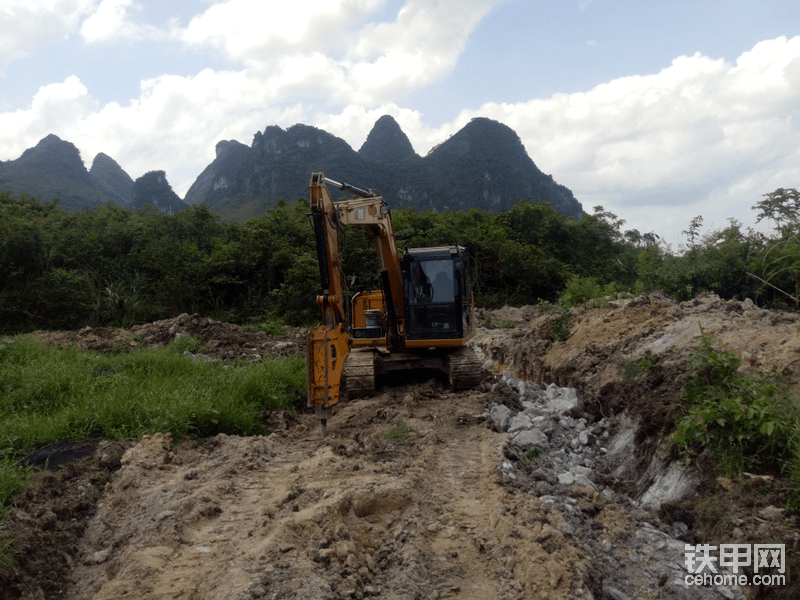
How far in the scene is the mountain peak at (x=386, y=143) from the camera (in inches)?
2938

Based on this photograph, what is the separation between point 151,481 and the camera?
4.83 metres

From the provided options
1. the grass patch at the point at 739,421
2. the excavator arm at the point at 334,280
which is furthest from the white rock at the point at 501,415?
the grass patch at the point at 739,421

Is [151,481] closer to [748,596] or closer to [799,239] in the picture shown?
[748,596]

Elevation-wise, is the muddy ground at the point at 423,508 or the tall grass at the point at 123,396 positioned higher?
the tall grass at the point at 123,396

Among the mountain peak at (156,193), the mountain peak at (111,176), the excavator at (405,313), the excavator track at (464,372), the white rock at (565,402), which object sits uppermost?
the mountain peak at (111,176)

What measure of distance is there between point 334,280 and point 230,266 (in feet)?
47.3

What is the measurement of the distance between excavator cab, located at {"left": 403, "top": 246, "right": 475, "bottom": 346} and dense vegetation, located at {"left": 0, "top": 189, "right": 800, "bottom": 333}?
6.99 m

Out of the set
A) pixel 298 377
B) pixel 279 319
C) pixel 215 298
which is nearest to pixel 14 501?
pixel 298 377

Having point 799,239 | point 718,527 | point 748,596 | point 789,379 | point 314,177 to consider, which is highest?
point 314,177

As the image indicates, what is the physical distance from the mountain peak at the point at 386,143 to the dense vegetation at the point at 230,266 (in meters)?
51.0

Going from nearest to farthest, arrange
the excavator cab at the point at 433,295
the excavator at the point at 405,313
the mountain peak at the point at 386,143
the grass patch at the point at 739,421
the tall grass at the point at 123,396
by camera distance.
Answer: the grass patch at the point at 739,421, the tall grass at the point at 123,396, the excavator at the point at 405,313, the excavator cab at the point at 433,295, the mountain peak at the point at 386,143

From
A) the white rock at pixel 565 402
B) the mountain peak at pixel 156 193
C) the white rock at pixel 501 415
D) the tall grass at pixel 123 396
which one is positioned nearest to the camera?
the tall grass at pixel 123 396

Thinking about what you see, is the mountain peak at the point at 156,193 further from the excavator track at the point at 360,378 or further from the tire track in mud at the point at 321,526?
the tire track in mud at the point at 321,526

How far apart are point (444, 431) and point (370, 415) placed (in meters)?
1.22
